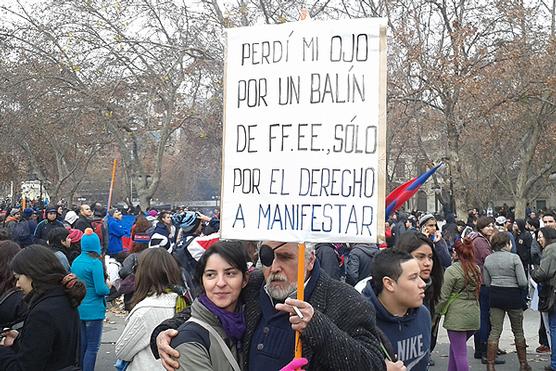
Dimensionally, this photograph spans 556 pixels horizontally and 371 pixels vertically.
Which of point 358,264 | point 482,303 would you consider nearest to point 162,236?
point 358,264

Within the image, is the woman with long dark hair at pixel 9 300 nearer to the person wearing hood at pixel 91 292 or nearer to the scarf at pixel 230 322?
the scarf at pixel 230 322

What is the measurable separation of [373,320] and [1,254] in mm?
3098

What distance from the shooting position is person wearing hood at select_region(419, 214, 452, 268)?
8.91 meters

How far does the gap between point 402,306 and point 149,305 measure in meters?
1.72

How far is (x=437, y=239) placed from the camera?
8875 mm

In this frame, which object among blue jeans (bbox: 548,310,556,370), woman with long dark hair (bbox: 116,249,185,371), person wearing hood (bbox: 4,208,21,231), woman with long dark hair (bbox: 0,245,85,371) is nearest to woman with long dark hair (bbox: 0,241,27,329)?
woman with long dark hair (bbox: 0,245,85,371)

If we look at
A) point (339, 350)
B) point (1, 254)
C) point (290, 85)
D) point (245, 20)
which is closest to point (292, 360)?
point (339, 350)

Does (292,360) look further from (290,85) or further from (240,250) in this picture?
(290,85)

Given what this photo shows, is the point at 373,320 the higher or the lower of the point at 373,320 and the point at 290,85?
the lower

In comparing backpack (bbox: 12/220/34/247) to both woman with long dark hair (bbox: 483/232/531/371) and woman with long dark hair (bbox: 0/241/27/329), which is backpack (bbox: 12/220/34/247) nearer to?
woman with long dark hair (bbox: 483/232/531/371)

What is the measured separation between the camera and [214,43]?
64.0ft

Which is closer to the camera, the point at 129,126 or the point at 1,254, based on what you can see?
the point at 1,254

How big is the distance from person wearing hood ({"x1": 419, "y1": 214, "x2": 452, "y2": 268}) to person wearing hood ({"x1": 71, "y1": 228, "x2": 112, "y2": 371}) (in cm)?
401

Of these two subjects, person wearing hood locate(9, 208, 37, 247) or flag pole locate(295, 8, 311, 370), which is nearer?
flag pole locate(295, 8, 311, 370)
